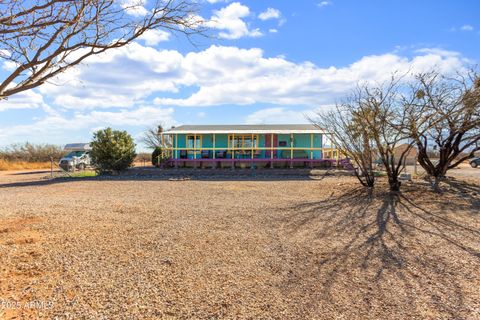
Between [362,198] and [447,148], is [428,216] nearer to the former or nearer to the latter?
[362,198]

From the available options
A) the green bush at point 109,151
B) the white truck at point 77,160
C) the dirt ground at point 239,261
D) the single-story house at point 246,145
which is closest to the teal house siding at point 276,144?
the single-story house at point 246,145

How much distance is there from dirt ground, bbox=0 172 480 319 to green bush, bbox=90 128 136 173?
870 cm

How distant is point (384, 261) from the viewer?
160 inches

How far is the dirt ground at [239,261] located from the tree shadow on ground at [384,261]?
0.02 metres

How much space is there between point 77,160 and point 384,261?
887 inches

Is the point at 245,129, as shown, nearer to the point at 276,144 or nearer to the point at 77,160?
the point at 276,144

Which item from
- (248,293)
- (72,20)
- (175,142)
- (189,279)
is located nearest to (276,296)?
(248,293)

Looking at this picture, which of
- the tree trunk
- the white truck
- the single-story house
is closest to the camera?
the tree trunk

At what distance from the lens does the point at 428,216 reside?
6.76 metres

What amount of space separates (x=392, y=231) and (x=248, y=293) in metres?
3.43

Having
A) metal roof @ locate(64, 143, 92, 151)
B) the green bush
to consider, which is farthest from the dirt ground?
metal roof @ locate(64, 143, 92, 151)

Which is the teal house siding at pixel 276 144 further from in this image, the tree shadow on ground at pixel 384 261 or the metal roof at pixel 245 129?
the tree shadow on ground at pixel 384 261

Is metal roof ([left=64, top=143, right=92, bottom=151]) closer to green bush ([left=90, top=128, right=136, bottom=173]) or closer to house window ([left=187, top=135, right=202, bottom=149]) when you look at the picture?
house window ([left=187, top=135, right=202, bottom=149])

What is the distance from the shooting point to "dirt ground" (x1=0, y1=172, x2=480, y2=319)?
9.55 feet
